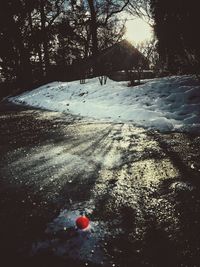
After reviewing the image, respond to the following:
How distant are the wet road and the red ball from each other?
0.17ft

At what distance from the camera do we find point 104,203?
2162 mm

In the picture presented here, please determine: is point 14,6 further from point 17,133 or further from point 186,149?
point 186,149

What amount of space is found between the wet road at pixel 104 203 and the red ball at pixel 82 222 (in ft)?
0.17

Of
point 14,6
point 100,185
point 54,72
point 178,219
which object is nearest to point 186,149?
point 100,185

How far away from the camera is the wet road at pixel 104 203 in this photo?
5.19ft

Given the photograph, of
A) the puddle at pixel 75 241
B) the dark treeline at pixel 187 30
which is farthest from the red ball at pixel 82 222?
the dark treeline at pixel 187 30

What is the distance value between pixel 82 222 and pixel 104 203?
A: 1.12 feet

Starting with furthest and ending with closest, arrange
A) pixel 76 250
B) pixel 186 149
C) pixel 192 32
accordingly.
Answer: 1. pixel 192 32
2. pixel 186 149
3. pixel 76 250

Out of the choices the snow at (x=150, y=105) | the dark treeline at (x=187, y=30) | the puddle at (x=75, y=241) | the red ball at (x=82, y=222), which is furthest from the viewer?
the dark treeline at (x=187, y=30)

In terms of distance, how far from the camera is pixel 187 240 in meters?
1.64

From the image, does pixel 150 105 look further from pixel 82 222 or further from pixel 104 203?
pixel 82 222

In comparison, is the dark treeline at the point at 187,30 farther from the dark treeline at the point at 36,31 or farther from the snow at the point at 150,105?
the dark treeline at the point at 36,31

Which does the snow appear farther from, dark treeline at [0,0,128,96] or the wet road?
dark treeline at [0,0,128,96]

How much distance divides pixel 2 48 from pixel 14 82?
2981 millimetres
